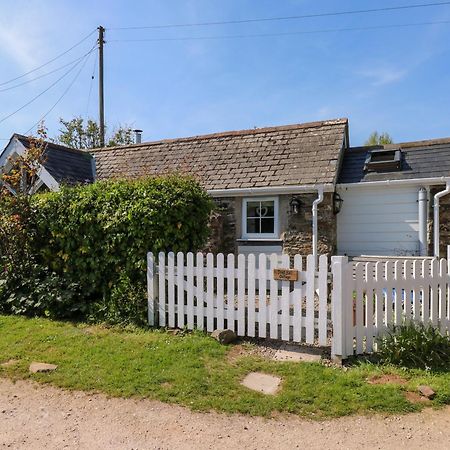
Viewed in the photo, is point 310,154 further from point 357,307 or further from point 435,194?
point 357,307

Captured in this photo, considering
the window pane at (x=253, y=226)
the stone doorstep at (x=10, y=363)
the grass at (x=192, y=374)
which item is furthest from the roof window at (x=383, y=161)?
the stone doorstep at (x=10, y=363)

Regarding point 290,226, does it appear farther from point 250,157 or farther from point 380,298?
point 380,298

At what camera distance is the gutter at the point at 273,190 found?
9.77 metres

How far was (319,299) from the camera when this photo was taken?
480 centimetres

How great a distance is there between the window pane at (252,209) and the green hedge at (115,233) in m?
4.00

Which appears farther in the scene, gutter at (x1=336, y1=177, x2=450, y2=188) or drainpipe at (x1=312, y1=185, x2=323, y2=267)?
drainpipe at (x1=312, y1=185, x2=323, y2=267)

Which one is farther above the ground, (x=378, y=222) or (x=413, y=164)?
(x=413, y=164)

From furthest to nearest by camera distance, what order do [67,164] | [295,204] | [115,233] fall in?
[67,164], [295,204], [115,233]

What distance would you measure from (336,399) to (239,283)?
2.14 m

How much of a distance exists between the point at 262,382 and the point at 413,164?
8.37m

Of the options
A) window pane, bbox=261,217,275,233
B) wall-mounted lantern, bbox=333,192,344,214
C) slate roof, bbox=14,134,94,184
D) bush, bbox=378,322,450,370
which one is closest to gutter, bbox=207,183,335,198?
wall-mounted lantern, bbox=333,192,344,214

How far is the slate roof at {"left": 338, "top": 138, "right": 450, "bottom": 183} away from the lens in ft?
32.1

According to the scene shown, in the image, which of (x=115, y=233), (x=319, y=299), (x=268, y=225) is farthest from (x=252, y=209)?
(x=319, y=299)

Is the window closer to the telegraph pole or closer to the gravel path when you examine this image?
the gravel path
